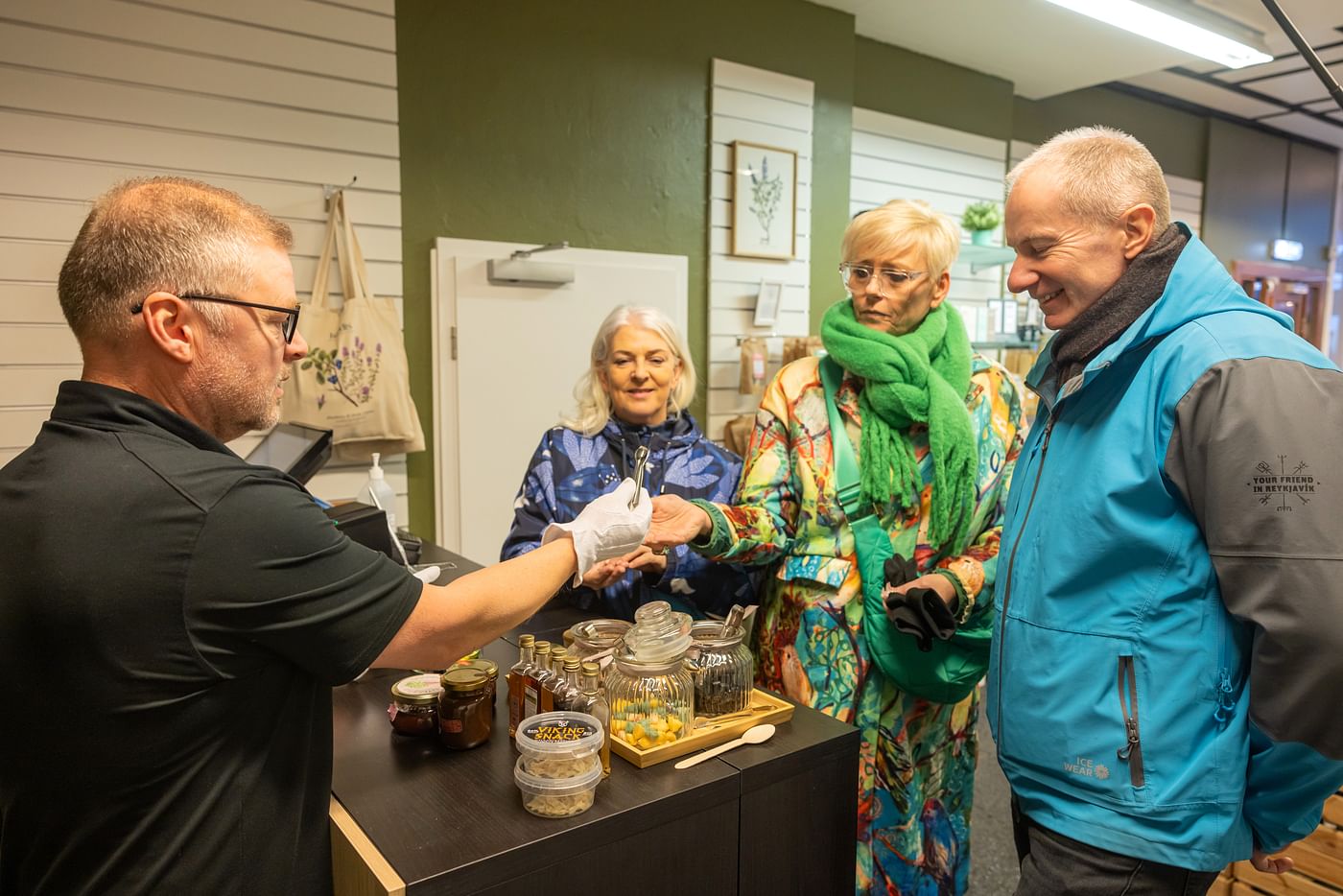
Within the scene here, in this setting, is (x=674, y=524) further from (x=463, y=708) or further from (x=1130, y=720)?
(x=1130, y=720)

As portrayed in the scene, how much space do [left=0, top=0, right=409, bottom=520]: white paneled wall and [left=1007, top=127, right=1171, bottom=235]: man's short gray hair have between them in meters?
2.62

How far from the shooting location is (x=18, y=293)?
2658 mm

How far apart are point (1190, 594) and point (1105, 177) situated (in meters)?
0.62

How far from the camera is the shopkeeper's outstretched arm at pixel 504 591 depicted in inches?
42.4

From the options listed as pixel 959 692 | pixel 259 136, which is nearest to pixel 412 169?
Answer: pixel 259 136

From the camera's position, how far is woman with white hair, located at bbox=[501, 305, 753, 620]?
2145mm

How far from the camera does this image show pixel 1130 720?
46.5 inches

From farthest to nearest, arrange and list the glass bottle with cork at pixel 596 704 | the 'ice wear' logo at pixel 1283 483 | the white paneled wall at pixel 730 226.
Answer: the white paneled wall at pixel 730 226
the glass bottle with cork at pixel 596 704
the 'ice wear' logo at pixel 1283 483

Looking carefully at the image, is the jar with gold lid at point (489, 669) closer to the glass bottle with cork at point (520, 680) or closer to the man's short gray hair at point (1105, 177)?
the glass bottle with cork at point (520, 680)

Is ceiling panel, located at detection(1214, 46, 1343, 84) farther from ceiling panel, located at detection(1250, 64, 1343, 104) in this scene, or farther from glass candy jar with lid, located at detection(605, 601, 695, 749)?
glass candy jar with lid, located at detection(605, 601, 695, 749)

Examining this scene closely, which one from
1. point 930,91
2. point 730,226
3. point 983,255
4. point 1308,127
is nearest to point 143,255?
point 730,226

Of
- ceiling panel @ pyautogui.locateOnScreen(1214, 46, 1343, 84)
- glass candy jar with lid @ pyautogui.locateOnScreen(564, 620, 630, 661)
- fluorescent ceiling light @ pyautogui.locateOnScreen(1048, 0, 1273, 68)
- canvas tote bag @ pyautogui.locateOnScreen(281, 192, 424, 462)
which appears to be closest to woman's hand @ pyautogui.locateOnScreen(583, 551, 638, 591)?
glass candy jar with lid @ pyautogui.locateOnScreen(564, 620, 630, 661)

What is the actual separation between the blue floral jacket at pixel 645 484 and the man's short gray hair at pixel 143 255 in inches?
45.2

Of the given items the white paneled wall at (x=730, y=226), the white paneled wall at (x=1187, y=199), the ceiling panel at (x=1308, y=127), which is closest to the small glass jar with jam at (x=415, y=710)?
the white paneled wall at (x=730, y=226)
